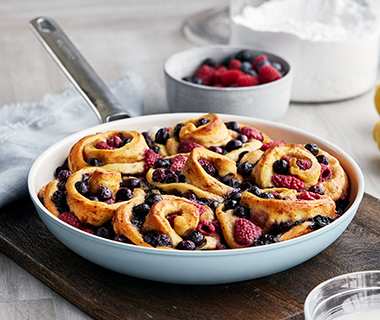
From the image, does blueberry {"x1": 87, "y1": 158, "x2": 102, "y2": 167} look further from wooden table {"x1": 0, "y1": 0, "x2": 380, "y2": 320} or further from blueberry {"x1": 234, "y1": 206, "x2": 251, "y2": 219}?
blueberry {"x1": 234, "y1": 206, "x2": 251, "y2": 219}

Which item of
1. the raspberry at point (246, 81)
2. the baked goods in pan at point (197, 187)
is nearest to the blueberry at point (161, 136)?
the baked goods in pan at point (197, 187)

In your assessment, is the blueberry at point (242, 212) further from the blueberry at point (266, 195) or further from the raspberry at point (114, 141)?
the raspberry at point (114, 141)

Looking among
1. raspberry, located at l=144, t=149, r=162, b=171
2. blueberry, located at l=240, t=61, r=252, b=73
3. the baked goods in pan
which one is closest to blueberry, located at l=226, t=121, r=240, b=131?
the baked goods in pan

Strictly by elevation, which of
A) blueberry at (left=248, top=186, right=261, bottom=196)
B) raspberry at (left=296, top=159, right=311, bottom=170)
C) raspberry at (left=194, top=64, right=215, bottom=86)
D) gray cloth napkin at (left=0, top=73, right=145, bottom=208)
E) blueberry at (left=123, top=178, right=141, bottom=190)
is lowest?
gray cloth napkin at (left=0, top=73, right=145, bottom=208)

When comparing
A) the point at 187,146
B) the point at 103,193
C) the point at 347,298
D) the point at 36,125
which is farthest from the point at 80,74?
the point at 347,298

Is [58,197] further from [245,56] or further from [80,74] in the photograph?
[245,56]
